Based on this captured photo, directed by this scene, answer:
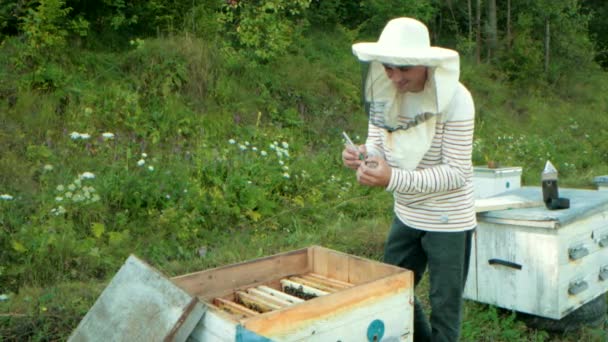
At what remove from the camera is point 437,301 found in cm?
287

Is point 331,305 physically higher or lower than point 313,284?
higher

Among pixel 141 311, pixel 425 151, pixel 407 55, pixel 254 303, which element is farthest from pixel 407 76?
pixel 141 311

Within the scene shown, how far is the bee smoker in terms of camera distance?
375cm

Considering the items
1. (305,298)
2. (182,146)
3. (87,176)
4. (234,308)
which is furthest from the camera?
(182,146)

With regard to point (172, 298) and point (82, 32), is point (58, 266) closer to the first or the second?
point (172, 298)

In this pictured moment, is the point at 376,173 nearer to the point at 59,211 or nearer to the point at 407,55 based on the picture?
the point at 407,55

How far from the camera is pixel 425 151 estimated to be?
2.68 m

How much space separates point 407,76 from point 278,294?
38.2 inches

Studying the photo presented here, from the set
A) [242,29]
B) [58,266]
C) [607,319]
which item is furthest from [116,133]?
[607,319]

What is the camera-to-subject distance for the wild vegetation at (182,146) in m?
4.35

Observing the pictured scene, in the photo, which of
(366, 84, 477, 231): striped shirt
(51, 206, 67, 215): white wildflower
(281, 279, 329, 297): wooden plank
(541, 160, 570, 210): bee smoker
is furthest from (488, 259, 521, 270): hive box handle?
(51, 206, 67, 215): white wildflower

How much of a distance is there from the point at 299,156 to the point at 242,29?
2447 millimetres

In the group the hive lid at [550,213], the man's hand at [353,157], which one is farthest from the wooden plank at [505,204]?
the man's hand at [353,157]

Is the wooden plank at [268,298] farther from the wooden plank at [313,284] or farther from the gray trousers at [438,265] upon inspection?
the gray trousers at [438,265]
